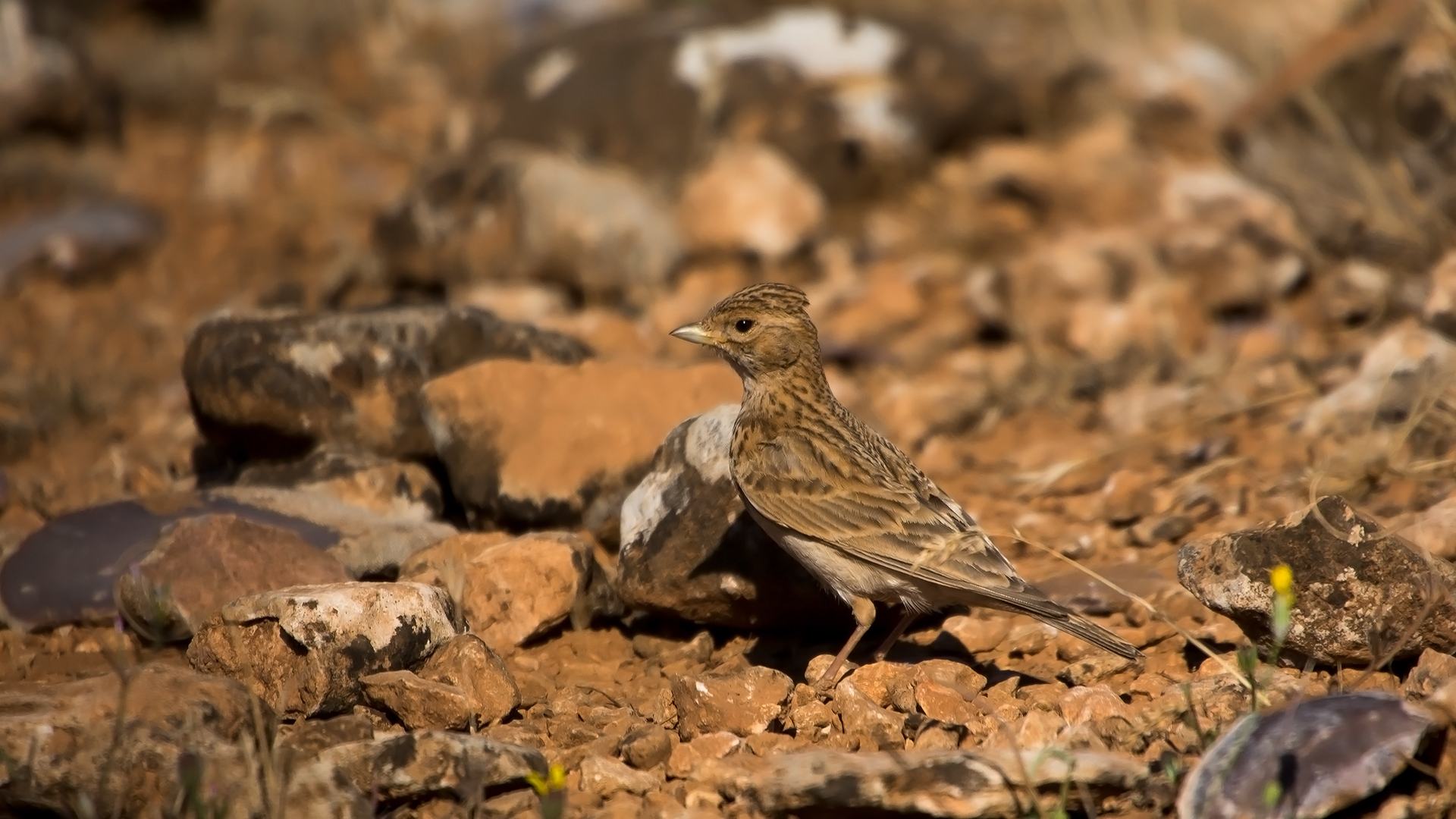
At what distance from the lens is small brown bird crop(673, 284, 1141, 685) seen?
15.1ft

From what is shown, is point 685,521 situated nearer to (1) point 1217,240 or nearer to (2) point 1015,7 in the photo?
(1) point 1217,240

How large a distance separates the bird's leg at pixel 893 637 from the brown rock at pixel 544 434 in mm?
1187

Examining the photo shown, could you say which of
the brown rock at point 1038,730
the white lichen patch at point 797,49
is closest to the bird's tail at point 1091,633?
the brown rock at point 1038,730

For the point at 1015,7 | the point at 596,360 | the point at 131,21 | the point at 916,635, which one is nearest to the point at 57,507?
the point at 596,360

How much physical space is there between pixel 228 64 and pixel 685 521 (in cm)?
938

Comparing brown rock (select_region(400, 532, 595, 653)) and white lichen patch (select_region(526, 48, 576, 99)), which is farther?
white lichen patch (select_region(526, 48, 576, 99))

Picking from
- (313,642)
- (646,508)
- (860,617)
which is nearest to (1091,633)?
(860,617)

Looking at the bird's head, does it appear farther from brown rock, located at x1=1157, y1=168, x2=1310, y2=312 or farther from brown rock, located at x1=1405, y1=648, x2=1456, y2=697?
brown rock, located at x1=1157, y1=168, x2=1310, y2=312

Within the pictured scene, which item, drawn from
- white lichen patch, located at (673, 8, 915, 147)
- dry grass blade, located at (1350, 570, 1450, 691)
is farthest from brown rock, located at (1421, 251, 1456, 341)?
white lichen patch, located at (673, 8, 915, 147)

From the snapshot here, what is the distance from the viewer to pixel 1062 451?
22.2 ft

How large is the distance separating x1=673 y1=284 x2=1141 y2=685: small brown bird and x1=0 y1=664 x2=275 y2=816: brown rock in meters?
1.73

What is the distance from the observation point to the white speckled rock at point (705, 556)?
5.11 m

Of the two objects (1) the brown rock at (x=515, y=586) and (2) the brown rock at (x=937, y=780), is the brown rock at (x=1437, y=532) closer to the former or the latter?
(2) the brown rock at (x=937, y=780)

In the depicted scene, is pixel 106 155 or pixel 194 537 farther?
pixel 106 155
